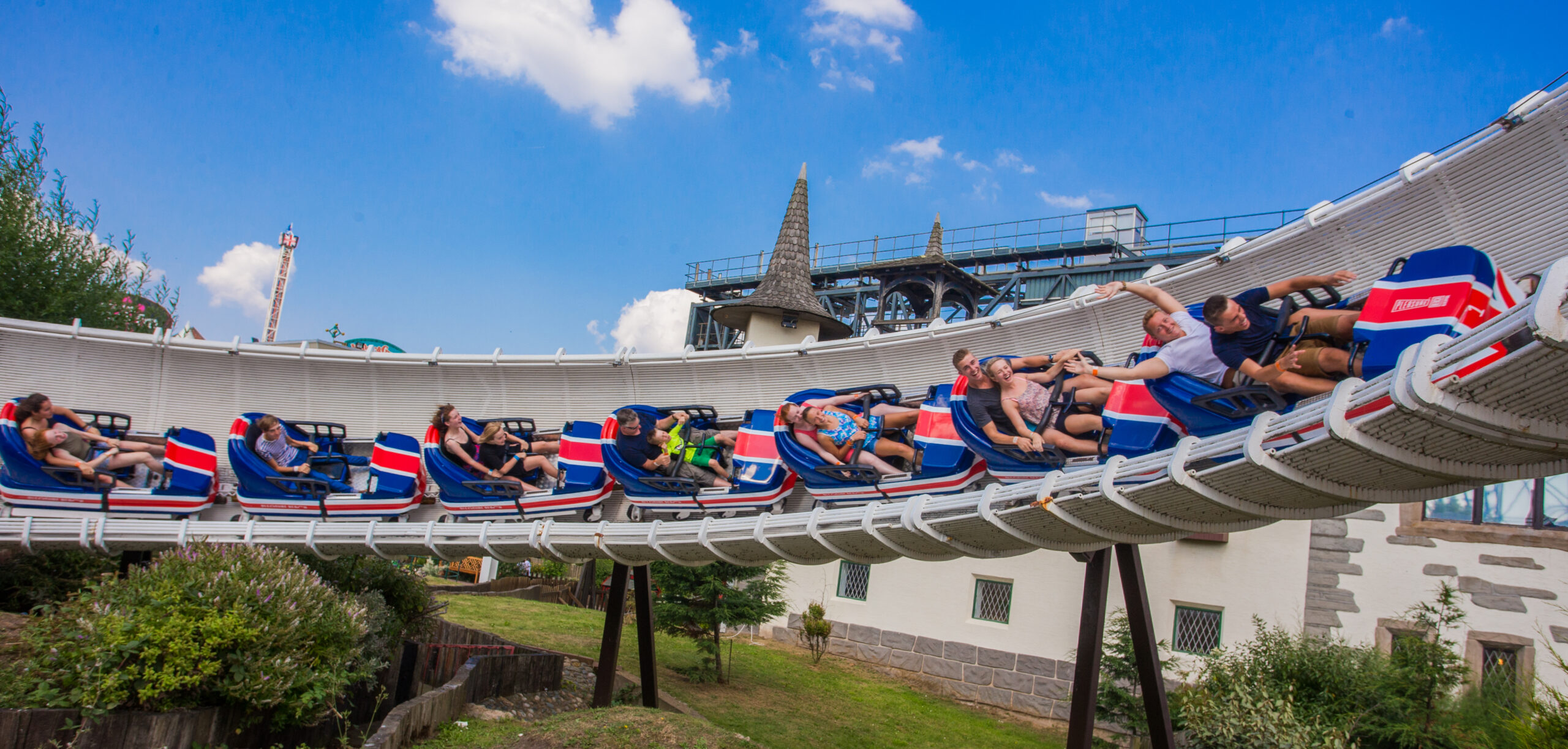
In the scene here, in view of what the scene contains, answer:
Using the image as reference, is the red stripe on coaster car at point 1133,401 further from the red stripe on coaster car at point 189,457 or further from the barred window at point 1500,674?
the red stripe on coaster car at point 189,457

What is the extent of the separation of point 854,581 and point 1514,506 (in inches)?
420

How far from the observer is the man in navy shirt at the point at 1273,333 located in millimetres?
6000

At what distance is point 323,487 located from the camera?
12477mm

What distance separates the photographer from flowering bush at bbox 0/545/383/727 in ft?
22.6

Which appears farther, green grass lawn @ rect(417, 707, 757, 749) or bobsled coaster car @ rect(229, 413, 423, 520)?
bobsled coaster car @ rect(229, 413, 423, 520)

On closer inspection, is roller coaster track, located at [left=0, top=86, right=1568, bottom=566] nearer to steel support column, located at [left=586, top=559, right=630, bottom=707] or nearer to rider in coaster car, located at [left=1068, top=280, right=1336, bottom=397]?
rider in coaster car, located at [left=1068, top=280, right=1336, bottom=397]

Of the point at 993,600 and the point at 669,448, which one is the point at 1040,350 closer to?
the point at 669,448

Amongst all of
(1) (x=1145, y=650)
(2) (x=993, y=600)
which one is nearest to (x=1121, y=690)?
(2) (x=993, y=600)

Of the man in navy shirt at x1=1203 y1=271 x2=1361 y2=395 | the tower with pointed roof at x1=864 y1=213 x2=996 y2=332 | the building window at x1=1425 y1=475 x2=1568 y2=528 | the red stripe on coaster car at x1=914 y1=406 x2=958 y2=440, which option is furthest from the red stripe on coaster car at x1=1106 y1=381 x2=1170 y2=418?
the tower with pointed roof at x1=864 y1=213 x2=996 y2=332

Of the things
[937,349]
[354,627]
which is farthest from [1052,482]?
[354,627]

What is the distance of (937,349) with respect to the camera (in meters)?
11.5

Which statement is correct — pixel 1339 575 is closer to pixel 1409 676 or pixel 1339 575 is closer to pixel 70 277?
pixel 1409 676

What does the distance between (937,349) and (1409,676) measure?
22.2 ft

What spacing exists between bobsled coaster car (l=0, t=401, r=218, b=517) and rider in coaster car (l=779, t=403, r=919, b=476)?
8.71 m
